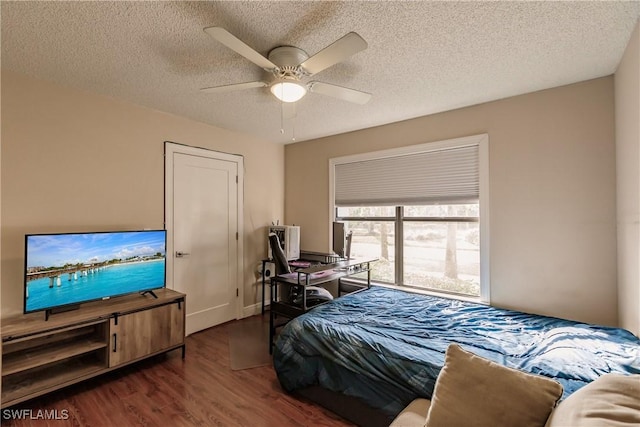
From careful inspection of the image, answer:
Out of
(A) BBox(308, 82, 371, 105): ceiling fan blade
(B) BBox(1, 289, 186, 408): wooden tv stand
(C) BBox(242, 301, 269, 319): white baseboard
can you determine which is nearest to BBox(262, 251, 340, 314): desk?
(C) BBox(242, 301, 269, 319): white baseboard

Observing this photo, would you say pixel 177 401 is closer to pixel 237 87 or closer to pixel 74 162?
pixel 74 162

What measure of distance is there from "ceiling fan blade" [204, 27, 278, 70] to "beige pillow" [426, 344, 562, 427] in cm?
190

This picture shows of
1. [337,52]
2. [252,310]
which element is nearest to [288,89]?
[337,52]

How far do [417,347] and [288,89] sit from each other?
196 cm

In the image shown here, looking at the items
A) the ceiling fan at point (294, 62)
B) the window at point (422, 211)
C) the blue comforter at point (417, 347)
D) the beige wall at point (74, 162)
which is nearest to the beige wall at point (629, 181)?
the blue comforter at point (417, 347)

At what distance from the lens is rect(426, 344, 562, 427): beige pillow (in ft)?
3.53

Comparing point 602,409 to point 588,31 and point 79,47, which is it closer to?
point 588,31

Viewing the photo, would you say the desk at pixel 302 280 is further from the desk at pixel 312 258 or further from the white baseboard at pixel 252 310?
the white baseboard at pixel 252 310

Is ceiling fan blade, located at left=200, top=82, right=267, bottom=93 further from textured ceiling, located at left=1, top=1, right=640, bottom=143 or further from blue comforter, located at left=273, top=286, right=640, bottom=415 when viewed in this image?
blue comforter, located at left=273, top=286, right=640, bottom=415

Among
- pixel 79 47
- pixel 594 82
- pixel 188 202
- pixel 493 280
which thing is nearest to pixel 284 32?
pixel 79 47

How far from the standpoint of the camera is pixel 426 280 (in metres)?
3.46

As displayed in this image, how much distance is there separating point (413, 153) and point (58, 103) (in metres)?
3.51

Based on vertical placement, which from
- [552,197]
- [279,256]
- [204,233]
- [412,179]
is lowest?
[279,256]
